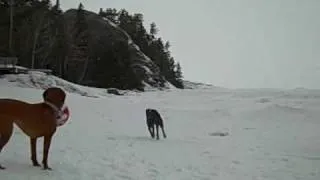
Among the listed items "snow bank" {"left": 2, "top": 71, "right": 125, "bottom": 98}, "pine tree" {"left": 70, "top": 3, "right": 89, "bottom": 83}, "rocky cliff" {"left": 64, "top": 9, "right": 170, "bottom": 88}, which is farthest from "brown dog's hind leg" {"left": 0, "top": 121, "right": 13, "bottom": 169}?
"pine tree" {"left": 70, "top": 3, "right": 89, "bottom": 83}

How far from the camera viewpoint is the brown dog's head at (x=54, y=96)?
28.2 feet

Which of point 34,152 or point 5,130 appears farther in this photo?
point 34,152

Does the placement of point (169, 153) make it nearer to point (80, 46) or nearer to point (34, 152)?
point (34, 152)

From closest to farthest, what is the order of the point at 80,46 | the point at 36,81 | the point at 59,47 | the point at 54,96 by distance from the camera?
1. the point at 54,96
2. the point at 36,81
3. the point at 59,47
4. the point at 80,46

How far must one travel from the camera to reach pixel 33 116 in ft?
27.7

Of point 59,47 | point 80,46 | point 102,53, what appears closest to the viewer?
point 59,47

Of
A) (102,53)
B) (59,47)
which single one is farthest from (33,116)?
(102,53)

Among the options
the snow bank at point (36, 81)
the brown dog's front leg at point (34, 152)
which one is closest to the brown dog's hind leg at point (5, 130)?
the brown dog's front leg at point (34, 152)

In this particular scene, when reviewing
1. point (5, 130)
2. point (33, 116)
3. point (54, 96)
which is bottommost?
point (5, 130)

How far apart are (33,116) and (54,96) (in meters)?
0.56

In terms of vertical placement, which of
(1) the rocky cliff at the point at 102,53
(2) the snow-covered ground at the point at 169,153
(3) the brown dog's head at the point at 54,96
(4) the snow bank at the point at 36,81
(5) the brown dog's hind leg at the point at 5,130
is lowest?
(2) the snow-covered ground at the point at 169,153

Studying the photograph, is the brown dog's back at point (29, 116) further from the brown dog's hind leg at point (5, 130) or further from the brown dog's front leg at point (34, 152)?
the brown dog's front leg at point (34, 152)

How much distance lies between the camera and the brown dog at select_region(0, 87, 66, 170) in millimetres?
8344

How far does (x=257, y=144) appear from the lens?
17.5m
